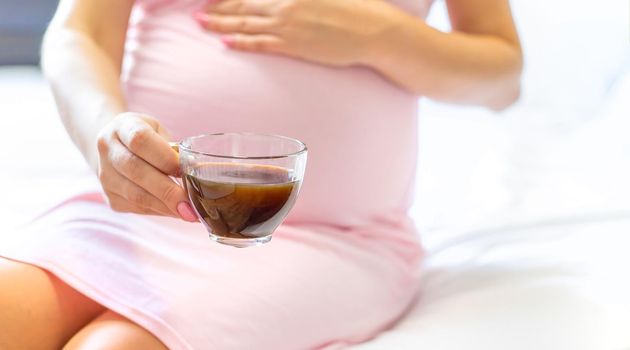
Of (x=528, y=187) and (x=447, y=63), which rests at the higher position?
(x=447, y=63)

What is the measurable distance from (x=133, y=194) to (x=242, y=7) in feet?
1.17

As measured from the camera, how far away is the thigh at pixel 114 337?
2.75 feet

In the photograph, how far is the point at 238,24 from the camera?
1083 mm

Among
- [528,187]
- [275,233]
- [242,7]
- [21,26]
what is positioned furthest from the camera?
[21,26]

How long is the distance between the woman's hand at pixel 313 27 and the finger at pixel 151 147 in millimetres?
282

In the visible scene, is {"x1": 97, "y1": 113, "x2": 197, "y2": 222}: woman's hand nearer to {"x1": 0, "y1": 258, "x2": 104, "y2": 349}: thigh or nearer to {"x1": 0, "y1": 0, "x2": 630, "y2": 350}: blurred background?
{"x1": 0, "y1": 258, "x2": 104, "y2": 349}: thigh

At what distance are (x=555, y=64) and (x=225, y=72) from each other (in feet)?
3.10

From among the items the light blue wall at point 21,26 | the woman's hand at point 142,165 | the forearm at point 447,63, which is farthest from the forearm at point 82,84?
the light blue wall at point 21,26

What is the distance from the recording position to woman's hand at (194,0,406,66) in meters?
1.05

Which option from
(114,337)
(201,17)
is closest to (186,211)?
(114,337)

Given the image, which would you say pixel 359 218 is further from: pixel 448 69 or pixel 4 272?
pixel 4 272

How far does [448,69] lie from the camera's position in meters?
1.11

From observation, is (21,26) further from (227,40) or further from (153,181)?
(153,181)

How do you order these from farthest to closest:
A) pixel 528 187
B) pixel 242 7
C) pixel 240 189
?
pixel 528 187 < pixel 242 7 < pixel 240 189
